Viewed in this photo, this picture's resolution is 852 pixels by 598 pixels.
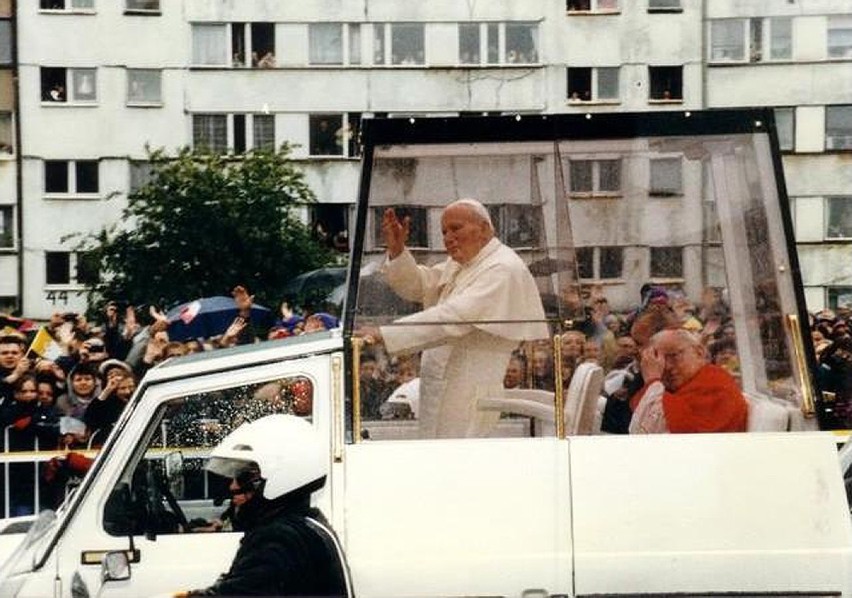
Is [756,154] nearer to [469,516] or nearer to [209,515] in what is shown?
[469,516]

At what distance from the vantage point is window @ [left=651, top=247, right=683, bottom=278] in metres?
6.24

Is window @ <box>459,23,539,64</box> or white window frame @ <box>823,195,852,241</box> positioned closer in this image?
white window frame @ <box>823,195,852,241</box>

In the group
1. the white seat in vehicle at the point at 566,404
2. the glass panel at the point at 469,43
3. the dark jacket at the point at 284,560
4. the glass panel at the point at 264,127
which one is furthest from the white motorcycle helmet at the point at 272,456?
the glass panel at the point at 264,127

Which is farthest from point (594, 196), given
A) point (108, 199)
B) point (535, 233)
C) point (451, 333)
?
point (108, 199)

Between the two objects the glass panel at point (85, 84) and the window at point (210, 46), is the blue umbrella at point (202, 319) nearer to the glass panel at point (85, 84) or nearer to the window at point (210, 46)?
the window at point (210, 46)

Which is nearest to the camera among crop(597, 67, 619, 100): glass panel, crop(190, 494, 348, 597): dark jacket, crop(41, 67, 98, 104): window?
crop(190, 494, 348, 597): dark jacket

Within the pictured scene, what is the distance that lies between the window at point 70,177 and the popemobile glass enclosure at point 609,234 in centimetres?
2665

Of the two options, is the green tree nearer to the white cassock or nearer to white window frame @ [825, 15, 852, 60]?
white window frame @ [825, 15, 852, 60]

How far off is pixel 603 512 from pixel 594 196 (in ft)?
4.49

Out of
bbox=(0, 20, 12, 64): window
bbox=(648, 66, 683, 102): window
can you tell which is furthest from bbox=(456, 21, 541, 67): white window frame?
bbox=(0, 20, 12, 64): window

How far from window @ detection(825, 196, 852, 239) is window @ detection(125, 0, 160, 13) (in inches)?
486

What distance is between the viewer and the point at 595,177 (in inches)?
251

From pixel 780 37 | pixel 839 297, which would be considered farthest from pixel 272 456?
pixel 780 37

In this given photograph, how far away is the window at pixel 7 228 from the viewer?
3331 centimetres
